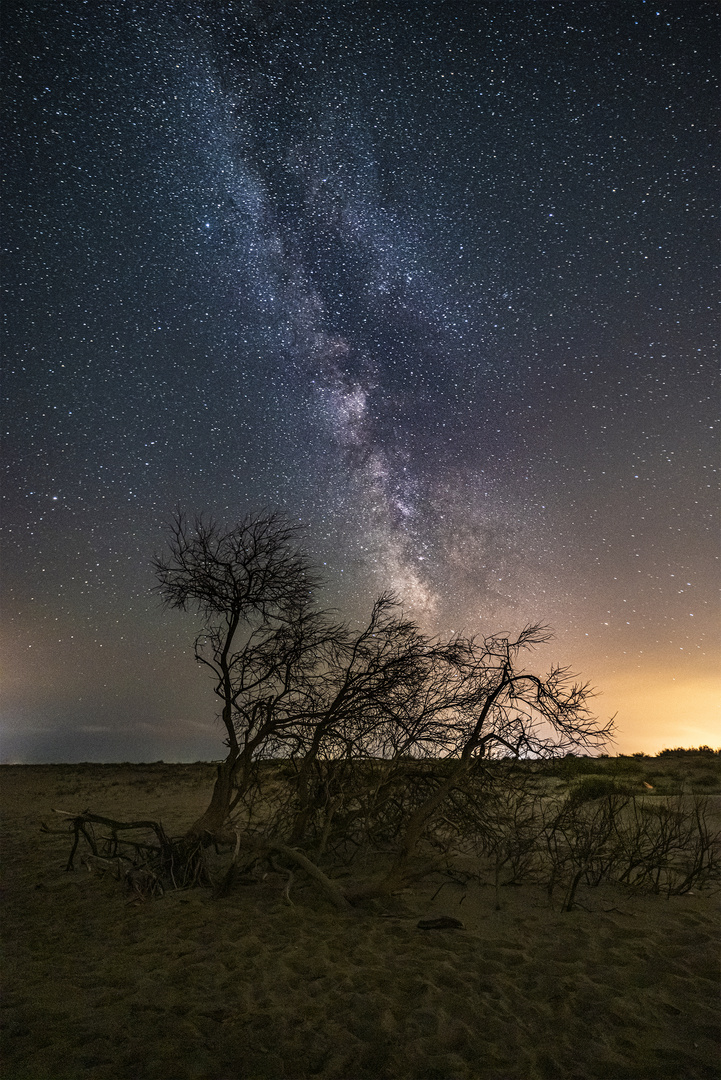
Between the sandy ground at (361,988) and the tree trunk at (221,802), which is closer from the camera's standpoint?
the sandy ground at (361,988)

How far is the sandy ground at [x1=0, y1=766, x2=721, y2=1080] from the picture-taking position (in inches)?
171

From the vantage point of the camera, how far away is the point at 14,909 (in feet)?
27.3

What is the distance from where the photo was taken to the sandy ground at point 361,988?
171 inches

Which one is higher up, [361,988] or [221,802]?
[221,802]

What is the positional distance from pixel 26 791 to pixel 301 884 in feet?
76.2

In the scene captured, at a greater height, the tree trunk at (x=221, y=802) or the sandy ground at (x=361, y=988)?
the tree trunk at (x=221, y=802)

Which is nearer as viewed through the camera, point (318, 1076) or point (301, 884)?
point (318, 1076)

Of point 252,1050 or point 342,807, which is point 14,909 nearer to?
point 342,807


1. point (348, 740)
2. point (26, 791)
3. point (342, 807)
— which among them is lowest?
point (26, 791)

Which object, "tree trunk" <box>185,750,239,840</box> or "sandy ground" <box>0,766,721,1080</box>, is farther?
"tree trunk" <box>185,750,239,840</box>

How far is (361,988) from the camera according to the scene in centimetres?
540

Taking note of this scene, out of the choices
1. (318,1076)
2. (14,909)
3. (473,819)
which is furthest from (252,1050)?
(14,909)

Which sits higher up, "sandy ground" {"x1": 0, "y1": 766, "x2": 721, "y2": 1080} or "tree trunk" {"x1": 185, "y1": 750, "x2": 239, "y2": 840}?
"tree trunk" {"x1": 185, "y1": 750, "x2": 239, "y2": 840}

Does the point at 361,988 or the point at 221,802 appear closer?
the point at 361,988
